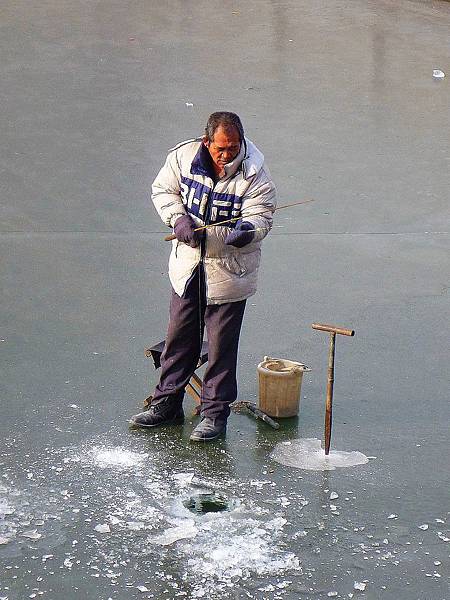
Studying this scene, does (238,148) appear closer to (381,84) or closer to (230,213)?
(230,213)

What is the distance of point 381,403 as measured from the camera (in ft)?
19.2

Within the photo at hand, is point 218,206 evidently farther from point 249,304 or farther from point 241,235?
point 249,304

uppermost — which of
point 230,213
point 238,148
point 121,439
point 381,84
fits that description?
point 381,84

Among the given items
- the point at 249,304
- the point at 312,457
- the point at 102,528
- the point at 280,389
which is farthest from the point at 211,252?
the point at 249,304

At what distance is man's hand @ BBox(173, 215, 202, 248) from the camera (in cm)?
504

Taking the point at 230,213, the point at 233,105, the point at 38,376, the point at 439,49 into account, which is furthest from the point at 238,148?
the point at 439,49

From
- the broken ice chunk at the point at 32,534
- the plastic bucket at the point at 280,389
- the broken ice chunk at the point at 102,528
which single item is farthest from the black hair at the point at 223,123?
the broken ice chunk at the point at 32,534

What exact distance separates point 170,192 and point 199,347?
813 mm

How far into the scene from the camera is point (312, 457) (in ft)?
17.3

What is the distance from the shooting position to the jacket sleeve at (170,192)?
516 centimetres

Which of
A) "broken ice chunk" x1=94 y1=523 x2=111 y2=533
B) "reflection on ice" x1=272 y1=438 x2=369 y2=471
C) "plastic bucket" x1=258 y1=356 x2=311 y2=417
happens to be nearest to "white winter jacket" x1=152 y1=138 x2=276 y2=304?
"plastic bucket" x1=258 y1=356 x2=311 y2=417

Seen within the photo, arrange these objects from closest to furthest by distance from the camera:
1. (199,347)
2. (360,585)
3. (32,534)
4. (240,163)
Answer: (360,585) → (32,534) → (240,163) → (199,347)

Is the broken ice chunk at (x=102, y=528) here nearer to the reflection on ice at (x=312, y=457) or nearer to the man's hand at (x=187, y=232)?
the reflection on ice at (x=312, y=457)

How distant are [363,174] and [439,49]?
4349 mm
